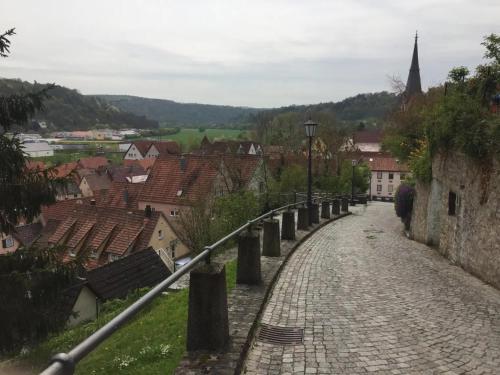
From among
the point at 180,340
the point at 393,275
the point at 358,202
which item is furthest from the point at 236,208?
the point at 358,202

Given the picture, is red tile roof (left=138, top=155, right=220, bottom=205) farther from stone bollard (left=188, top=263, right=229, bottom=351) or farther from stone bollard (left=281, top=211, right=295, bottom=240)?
stone bollard (left=188, top=263, right=229, bottom=351)

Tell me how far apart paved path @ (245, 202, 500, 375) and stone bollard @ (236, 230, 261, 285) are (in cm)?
54

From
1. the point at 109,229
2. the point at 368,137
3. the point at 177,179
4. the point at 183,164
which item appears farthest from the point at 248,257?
the point at 368,137

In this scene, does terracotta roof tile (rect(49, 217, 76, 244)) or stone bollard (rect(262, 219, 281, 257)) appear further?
terracotta roof tile (rect(49, 217, 76, 244))

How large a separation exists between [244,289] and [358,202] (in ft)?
109

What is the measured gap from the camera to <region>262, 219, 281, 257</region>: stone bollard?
911 centimetres

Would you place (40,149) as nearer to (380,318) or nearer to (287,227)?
(287,227)

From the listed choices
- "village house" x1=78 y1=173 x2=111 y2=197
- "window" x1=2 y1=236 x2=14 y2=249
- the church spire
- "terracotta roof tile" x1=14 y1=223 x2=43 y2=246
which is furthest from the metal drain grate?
"village house" x1=78 y1=173 x2=111 y2=197

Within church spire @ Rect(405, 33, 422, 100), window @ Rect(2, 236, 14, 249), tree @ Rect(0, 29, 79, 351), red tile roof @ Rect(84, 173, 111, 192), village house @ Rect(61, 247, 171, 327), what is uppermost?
church spire @ Rect(405, 33, 422, 100)

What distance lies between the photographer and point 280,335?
5.48 m

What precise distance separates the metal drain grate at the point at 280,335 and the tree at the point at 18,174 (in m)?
7.25

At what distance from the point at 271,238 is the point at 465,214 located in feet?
17.9

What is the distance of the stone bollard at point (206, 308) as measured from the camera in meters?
4.18

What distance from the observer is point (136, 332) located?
6.52 meters
